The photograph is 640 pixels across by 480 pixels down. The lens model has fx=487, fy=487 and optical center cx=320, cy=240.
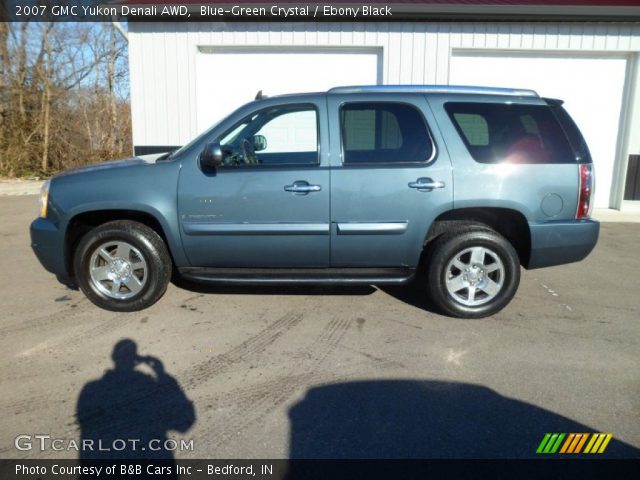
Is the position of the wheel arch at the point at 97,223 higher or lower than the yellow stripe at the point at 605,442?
higher

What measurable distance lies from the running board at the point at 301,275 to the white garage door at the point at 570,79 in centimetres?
623

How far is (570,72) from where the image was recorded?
9.19 metres

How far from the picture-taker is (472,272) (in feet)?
13.9

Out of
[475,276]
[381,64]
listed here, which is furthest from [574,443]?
[381,64]

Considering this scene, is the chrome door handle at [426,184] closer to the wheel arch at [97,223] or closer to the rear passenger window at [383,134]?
the rear passenger window at [383,134]

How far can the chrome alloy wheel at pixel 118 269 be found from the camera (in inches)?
167

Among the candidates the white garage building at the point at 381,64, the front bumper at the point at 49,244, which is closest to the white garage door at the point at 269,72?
the white garage building at the point at 381,64

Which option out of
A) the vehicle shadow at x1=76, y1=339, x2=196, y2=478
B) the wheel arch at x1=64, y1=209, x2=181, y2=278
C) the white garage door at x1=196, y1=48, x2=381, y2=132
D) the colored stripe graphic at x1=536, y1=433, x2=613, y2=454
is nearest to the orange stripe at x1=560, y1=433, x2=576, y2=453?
the colored stripe graphic at x1=536, y1=433, x2=613, y2=454

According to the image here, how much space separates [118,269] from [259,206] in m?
1.39

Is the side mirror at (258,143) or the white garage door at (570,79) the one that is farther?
the white garage door at (570,79)

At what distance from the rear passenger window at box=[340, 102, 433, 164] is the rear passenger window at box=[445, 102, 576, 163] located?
0.33 m

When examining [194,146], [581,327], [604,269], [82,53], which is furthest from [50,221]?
[82,53]

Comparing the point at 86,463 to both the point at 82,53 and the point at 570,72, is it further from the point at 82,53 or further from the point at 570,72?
the point at 82,53

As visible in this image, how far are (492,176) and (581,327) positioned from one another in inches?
59.2
